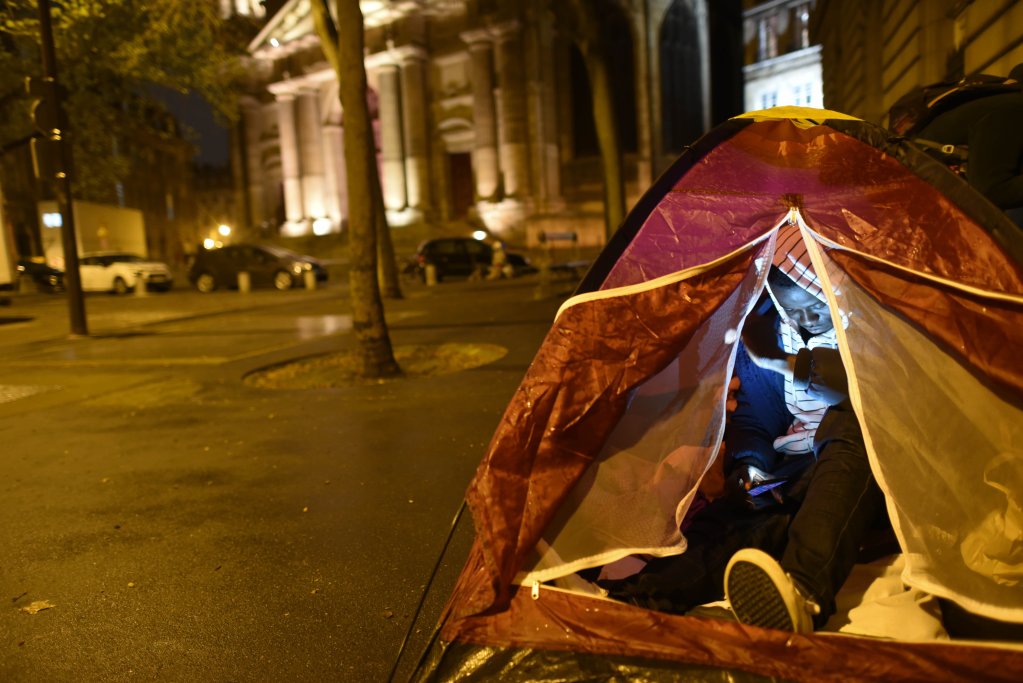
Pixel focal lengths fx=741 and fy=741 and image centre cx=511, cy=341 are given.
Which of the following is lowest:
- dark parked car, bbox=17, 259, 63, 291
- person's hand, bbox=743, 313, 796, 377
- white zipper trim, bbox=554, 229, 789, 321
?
person's hand, bbox=743, 313, 796, 377

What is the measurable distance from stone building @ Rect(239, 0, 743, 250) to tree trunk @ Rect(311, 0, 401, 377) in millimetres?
25192

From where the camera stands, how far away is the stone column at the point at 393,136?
37281 mm

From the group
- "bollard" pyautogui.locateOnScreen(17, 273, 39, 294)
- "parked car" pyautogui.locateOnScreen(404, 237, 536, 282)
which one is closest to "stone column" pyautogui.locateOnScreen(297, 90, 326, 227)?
"bollard" pyautogui.locateOnScreen(17, 273, 39, 294)

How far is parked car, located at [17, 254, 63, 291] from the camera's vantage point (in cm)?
2794

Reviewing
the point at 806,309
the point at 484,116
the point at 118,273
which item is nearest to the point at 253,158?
the point at 484,116

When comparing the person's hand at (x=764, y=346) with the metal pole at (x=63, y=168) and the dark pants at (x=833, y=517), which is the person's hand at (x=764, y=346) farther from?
the metal pole at (x=63, y=168)

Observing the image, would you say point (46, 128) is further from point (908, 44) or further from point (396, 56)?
point (396, 56)

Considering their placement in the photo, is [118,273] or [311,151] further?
[311,151]

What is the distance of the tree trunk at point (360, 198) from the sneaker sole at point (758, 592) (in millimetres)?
6000

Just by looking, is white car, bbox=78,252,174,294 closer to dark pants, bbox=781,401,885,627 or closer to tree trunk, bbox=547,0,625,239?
tree trunk, bbox=547,0,625,239

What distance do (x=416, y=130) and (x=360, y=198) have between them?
30.8 m

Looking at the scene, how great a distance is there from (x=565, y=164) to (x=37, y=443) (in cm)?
3268

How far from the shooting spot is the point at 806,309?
3275 mm

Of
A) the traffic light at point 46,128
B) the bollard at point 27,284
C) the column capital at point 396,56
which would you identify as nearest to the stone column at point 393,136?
the column capital at point 396,56
